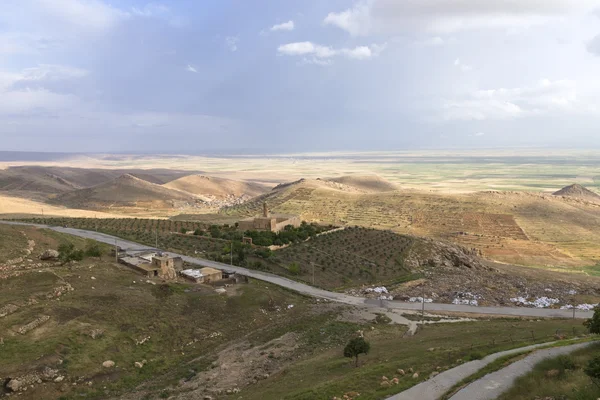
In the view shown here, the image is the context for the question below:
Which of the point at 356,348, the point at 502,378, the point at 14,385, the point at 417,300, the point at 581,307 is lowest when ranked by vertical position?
the point at 581,307

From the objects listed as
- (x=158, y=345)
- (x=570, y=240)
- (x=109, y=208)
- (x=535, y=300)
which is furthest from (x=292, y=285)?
(x=109, y=208)

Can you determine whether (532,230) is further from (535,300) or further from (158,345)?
(158,345)

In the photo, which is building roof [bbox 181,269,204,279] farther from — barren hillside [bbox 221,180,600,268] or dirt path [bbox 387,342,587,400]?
barren hillside [bbox 221,180,600,268]

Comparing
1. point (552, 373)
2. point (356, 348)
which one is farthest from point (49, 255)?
point (552, 373)

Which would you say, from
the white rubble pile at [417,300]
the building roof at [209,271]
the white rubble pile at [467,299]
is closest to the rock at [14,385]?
the building roof at [209,271]

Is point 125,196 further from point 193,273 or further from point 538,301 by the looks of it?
point 538,301

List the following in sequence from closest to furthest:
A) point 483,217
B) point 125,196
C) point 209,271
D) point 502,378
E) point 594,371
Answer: point 594,371 < point 502,378 < point 209,271 < point 483,217 < point 125,196

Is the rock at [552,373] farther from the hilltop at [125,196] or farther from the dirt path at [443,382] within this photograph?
the hilltop at [125,196]

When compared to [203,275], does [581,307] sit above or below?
below
